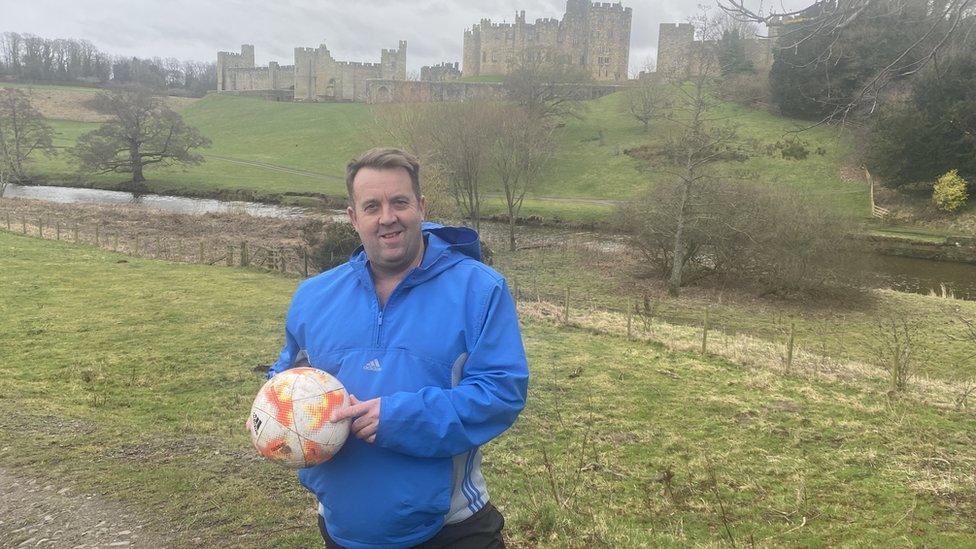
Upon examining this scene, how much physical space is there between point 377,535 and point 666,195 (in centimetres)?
2075

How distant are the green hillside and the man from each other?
30.4 meters

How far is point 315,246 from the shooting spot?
18953 mm

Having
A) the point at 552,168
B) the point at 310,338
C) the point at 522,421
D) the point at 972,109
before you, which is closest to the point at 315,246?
the point at 522,421

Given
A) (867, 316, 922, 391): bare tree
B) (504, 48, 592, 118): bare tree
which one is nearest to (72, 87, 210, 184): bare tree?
(504, 48, 592, 118): bare tree

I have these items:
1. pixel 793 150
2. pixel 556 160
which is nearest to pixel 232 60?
pixel 556 160

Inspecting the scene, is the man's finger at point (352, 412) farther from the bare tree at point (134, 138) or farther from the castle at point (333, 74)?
the castle at point (333, 74)

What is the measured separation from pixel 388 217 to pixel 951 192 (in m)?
39.7

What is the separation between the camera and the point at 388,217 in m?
2.38

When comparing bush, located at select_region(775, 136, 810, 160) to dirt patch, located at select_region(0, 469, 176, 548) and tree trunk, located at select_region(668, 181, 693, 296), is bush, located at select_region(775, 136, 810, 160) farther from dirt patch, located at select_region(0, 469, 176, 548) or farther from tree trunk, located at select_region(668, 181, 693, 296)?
dirt patch, located at select_region(0, 469, 176, 548)

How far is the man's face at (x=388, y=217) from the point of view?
2385 mm

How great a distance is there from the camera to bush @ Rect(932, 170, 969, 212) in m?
32.8

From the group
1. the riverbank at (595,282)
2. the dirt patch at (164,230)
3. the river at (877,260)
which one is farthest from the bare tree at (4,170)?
the riverbank at (595,282)

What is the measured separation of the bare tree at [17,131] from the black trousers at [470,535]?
4473cm

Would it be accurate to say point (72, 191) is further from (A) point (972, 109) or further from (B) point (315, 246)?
(A) point (972, 109)
